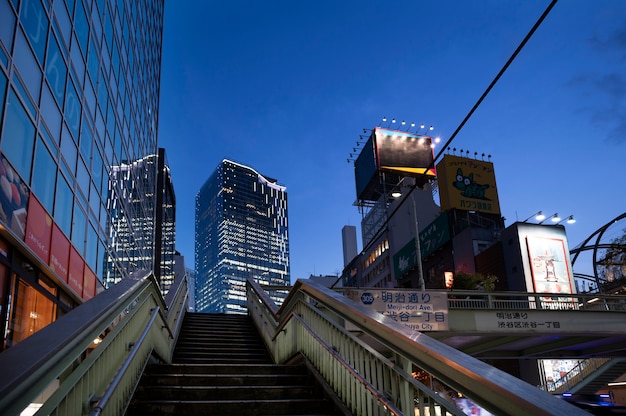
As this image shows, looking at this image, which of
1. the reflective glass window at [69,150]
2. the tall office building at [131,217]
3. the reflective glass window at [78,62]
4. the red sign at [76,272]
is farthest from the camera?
the tall office building at [131,217]

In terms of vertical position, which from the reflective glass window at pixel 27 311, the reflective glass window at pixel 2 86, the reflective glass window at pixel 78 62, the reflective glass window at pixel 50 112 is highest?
the reflective glass window at pixel 78 62

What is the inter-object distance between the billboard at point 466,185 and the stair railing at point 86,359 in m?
41.5

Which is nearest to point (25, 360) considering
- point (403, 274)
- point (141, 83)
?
point (141, 83)

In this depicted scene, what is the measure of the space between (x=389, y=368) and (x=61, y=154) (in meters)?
11.5

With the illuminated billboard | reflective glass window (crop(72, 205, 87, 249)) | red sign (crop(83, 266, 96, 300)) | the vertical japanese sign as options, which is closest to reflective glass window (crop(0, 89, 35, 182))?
reflective glass window (crop(72, 205, 87, 249))

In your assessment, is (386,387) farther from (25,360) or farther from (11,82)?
(11,82)

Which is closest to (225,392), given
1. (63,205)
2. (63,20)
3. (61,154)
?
(63,205)

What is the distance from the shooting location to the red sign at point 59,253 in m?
11.8

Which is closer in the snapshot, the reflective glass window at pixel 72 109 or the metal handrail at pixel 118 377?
the metal handrail at pixel 118 377

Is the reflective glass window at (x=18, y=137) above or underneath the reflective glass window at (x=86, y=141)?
underneath

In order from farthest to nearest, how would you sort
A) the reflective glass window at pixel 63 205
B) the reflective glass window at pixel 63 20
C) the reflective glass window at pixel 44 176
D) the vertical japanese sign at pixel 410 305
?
the vertical japanese sign at pixel 410 305
the reflective glass window at pixel 63 205
the reflective glass window at pixel 63 20
the reflective glass window at pixel 44 176

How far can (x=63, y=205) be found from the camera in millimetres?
13156

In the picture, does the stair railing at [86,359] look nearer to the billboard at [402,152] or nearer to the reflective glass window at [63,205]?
the reflective glass window at [63,205]

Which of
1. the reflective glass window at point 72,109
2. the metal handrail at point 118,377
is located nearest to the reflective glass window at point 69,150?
the reflective glass window at point 72,109
